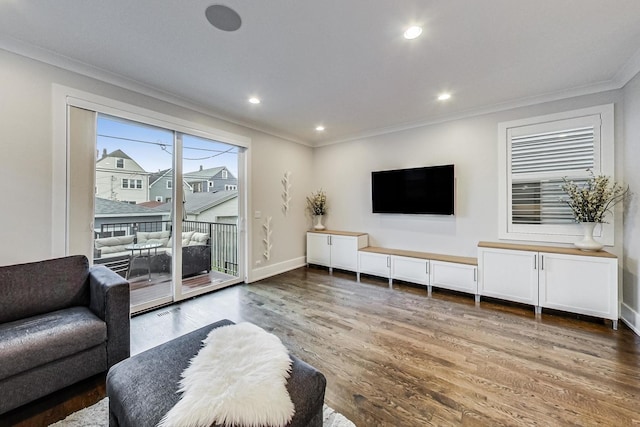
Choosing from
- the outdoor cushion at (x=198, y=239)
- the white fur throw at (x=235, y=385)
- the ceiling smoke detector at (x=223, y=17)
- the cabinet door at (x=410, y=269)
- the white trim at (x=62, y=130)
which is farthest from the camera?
the cabinet door at (x=410, y=269)

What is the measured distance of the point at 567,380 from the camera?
1.91 metres

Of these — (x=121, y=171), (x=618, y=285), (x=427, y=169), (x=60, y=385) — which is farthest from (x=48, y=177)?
(x=618, y=285)

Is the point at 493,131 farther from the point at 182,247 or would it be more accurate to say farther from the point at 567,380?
the point at 182,247

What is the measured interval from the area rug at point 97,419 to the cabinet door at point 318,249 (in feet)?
11.1

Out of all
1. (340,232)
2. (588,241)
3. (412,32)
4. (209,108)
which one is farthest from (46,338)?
(588,241)

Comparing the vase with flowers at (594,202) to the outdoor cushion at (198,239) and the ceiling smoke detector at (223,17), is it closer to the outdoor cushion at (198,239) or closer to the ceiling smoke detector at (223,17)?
the ceiling smoke detector at (223,17)

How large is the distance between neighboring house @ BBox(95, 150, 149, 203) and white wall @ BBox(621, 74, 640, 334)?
5459 millimetres

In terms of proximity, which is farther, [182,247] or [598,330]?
[182,247]

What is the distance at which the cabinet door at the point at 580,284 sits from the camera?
272cm

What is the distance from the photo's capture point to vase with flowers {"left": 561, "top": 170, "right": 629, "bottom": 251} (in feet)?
9.47

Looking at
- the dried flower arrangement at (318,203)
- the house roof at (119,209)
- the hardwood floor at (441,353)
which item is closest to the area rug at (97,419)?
the hardwood floor at (441,353)

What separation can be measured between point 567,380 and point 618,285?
188 cm

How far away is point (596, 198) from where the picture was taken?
2887 mm

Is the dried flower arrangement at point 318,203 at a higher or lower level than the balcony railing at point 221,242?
higher
